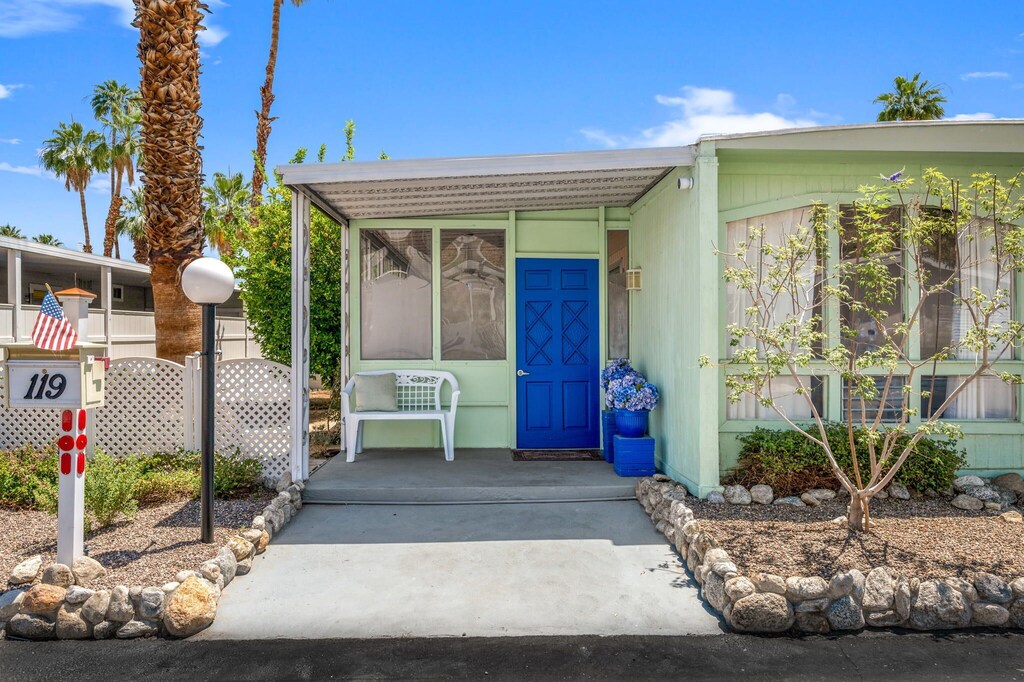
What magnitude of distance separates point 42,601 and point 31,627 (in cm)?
12

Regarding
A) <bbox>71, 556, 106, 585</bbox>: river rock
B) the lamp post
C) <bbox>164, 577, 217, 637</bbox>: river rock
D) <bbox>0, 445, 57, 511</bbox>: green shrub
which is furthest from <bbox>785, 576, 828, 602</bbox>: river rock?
<bbox>0, 445, 57, 511</bbox>: green shrub

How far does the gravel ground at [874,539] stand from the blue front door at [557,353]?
207 cm

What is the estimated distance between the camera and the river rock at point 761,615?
303 cm

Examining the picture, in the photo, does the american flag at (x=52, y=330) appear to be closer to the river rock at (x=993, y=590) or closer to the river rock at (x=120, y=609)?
the river rock at (x=120, y=609)

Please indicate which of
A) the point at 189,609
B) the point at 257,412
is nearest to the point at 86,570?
the point at 189,609

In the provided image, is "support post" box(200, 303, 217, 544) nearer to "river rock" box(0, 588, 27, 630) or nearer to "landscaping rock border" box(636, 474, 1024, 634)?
"river rock" box(0, 588, 27, 630)

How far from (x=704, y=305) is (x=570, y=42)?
6283mm

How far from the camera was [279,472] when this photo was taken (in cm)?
525

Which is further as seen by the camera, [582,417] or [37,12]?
[37,12]

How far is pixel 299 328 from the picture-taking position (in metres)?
5.02

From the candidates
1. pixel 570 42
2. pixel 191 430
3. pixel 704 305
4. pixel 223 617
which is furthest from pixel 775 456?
pixel 570 42

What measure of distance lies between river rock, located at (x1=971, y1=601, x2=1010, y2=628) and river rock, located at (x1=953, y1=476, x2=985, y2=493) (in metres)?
1.88

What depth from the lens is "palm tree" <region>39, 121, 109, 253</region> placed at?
22.0 metres

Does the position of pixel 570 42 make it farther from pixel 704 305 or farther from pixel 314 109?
pixel 704 305
